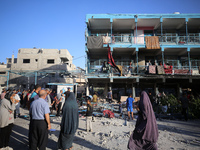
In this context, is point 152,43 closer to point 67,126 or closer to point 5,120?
point 67,126

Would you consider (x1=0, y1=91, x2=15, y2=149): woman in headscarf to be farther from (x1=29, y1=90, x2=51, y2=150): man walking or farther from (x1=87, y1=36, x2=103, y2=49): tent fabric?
(x1=87, y1=36, x2=103, y2=49): tent fabric

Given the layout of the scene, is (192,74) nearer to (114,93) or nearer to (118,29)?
(114,93)

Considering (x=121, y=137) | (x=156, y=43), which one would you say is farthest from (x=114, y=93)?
(x=121, y=137)

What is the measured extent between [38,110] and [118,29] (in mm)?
16378

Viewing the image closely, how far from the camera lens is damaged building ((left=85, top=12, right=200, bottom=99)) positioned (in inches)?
577

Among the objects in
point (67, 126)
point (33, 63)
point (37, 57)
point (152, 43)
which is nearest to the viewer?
point (67, 126)

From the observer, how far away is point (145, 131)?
3223 mm

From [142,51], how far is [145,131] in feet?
48.9

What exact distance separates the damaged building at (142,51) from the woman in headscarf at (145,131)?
11.1 metres

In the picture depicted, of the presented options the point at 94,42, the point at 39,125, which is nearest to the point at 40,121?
the point at 39,125

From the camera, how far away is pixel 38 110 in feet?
10.9

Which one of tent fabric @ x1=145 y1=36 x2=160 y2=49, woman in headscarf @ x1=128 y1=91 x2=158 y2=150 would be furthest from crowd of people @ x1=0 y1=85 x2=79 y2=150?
tent fabric @ x1=145 y1=36 x2=160 y2=49

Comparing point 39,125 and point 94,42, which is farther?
point 94,42

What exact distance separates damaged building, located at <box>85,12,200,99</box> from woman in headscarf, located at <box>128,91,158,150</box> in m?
11.1
